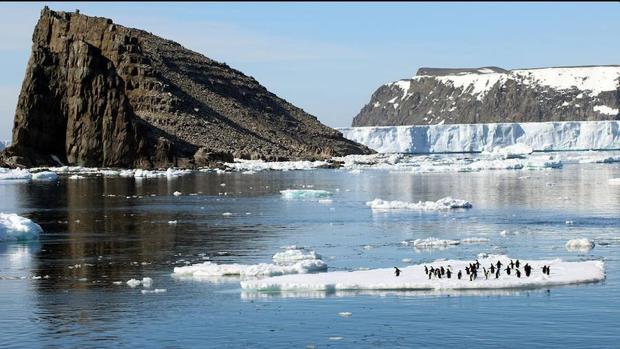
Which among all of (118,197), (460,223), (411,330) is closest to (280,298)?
(411,330)

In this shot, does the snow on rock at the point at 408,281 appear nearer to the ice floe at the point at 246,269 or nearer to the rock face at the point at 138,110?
the ice floe at the point at 246,269

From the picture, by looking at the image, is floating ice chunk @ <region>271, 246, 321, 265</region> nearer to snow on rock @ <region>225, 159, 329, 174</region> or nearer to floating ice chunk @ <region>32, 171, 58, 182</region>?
floating ice chunk @ <region>32, 171, 58, 182</region>

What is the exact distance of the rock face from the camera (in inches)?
5094

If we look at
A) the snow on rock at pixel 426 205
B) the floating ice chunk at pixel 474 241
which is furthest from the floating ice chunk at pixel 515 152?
the floating ice chunk at pixel 474 241

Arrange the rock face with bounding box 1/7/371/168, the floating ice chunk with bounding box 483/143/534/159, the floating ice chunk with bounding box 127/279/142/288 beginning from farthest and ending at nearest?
the floating ice chunk with bounding box 483/143/534/159 < the rock face with bounding box 1/7/371/168 < the floating ice chunk with bounding box 127/279/142/288

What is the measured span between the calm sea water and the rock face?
179 ft

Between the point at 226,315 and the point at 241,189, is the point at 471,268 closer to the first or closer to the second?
the point at 226,315

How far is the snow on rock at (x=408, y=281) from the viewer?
1233 inches

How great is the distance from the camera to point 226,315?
28.2 meters

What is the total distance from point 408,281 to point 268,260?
318 inches

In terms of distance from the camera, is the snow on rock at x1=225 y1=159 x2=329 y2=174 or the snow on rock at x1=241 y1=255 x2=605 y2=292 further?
the snow on rock at x1=225 y1=159 x2=329 y2=174

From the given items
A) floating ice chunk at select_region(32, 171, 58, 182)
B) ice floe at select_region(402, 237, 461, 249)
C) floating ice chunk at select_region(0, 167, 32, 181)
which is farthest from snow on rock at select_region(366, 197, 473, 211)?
floating ice chunk at select_region(0, 167, 32, 181)

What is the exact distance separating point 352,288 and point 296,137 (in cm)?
14925

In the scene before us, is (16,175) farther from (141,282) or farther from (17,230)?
(141,282)
